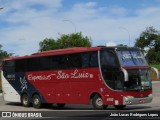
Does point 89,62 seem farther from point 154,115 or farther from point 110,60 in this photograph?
point 154,115

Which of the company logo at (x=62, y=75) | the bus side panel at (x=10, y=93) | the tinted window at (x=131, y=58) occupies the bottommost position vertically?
the bus side panel at (x=10, y=93)

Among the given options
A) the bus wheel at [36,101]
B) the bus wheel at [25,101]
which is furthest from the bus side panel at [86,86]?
the bus wheel at [25,101]

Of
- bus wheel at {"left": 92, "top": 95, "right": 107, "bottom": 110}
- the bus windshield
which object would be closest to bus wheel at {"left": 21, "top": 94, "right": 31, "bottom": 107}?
bus wheel at {"left": 92, "top": 95, "right": 107, "bottom": 110}

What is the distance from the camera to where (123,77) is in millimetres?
21844

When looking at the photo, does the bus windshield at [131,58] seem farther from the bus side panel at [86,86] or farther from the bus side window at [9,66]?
the bus side window at [9,66]

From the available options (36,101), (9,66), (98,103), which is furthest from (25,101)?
(98,103)

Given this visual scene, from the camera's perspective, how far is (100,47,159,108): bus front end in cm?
2195

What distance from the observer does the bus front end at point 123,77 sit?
21953mm

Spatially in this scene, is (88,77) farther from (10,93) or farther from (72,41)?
(72,41)

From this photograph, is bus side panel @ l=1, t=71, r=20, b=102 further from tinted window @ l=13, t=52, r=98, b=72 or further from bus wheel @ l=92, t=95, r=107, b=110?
bus wheel @ l=92, t=95, r=107, b=110

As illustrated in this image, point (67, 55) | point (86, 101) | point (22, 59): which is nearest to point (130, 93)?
point (86, 101)

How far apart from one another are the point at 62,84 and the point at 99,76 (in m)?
3.21

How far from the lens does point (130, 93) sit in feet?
72.4

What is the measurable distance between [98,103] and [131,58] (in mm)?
2839
